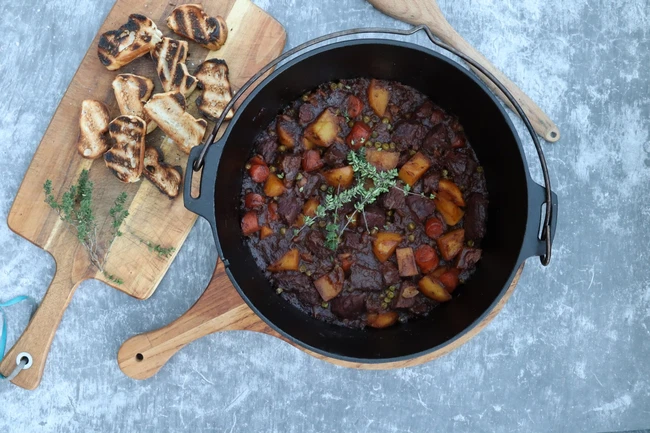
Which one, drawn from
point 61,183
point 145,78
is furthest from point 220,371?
point 145,78

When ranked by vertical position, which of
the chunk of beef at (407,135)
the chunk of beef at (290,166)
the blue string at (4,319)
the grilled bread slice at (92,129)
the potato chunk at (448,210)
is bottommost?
the blue string at (4,319)

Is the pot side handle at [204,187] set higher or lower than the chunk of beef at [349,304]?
higher

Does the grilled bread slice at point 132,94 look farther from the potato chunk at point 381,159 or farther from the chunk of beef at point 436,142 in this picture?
the chunk of beef at point 436,142

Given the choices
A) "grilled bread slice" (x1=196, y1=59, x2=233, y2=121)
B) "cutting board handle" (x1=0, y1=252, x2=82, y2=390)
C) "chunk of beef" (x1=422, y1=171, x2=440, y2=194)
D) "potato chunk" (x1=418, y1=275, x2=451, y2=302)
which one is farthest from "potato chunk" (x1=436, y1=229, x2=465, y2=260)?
"cutting board handle" (x1=0, y1=252, x2=82, y2=390)

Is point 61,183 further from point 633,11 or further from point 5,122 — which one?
point 633,11

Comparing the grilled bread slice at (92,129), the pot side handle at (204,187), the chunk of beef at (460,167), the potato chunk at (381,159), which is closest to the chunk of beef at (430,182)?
the chunk of beef at (460,167)

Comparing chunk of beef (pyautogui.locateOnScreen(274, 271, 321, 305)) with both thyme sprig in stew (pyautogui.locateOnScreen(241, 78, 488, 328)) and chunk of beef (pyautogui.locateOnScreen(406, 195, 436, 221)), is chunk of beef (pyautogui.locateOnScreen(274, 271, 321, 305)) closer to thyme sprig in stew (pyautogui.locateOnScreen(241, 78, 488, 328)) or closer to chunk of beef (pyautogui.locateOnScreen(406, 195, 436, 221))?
thyme sprig in stew (pyautogui.locateOnScreen(241, 78, 488, 328))
